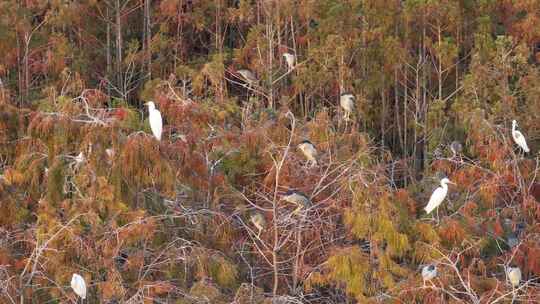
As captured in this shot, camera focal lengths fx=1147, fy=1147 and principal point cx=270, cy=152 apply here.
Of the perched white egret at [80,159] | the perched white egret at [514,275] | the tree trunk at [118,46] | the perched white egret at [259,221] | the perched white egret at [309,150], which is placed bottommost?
the tree trunk at [118,46]

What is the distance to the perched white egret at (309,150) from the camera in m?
9.16

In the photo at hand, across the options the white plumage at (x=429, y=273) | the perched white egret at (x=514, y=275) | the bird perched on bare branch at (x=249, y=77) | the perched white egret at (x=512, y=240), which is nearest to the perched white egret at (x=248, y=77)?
the bird perched on bare branch at (x=249, y=77)

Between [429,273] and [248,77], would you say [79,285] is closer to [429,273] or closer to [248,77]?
[429,273]

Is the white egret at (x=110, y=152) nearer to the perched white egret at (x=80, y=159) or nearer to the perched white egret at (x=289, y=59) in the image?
the perched white egret at (x=80, y=159)

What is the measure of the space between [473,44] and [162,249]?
253 inches

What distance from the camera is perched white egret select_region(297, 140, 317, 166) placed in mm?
9156

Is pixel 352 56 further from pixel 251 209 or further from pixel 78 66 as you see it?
pixel 251 209

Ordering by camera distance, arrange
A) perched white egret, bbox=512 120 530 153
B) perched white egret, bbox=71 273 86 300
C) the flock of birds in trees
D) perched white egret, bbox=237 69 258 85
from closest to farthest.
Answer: perched white egret, bbox=71 273 86 300 → the flock of birds in trees → perched white egret, bbox=512 120 530 153 → perched white egret, bbox=237 69 258 85

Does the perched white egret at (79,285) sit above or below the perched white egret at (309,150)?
below

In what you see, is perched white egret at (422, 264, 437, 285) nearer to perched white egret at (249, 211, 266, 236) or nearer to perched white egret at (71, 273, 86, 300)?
perched white egret at (249, 211, 266, 236)

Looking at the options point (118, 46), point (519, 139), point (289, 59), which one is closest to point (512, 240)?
point (519, 139)

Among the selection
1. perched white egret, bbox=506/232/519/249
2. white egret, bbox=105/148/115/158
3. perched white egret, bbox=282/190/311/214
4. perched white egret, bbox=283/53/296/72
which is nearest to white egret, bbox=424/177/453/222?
→ perched white egret, bbox=506/232/519/249

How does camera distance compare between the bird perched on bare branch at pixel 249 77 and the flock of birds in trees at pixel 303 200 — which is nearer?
the flock of birds in trees at pixel 303 200

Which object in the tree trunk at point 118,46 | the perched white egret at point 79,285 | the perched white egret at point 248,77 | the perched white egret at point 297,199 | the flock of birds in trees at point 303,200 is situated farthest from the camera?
the tree trunk at point 118,46
